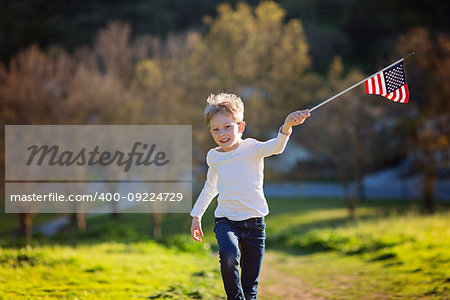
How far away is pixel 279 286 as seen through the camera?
20.2ft

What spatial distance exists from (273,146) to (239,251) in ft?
2.65

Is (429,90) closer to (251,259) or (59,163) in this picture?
(59,163)

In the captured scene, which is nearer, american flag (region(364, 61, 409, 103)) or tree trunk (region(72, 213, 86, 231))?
american flag (region(364, 61, 409, 103))

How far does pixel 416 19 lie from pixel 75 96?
3384 cm

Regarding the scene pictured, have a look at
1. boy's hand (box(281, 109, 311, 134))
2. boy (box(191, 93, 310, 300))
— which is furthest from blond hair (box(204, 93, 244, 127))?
boy's hand (box(281, 109, 311, 134))

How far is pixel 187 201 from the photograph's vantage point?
1839 cm

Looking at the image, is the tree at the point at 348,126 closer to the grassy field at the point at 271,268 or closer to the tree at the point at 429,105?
the tree at the point at 429,105

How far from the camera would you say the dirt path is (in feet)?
17.7

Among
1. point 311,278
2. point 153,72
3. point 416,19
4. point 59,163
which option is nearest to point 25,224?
point 59,163

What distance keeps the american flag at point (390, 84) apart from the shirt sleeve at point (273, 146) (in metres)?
1.42

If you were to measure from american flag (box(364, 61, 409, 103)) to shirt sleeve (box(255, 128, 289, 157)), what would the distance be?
4.67ft

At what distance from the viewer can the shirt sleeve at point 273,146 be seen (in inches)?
136

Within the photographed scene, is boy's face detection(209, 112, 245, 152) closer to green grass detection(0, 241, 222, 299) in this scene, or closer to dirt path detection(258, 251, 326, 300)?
green grass detection(0, 241, 222, 299)

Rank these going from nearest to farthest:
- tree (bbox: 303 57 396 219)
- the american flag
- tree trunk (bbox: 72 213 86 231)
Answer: the american flag
tree trunk (bbox: 72 213 86 231)
tree (bbox: 303 57 396 219)
